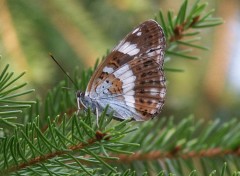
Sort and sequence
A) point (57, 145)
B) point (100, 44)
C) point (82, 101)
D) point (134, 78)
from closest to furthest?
1. point (57, 145)
2. point (82, 101)
3. point (134, 78)
4. point (100, 44)

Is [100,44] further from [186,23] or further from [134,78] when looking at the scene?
[186,23]

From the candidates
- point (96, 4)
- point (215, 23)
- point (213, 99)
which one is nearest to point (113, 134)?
point (215, 23)

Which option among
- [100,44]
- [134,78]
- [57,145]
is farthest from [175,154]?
[100,44]

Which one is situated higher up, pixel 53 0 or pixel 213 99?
pixel 53 0

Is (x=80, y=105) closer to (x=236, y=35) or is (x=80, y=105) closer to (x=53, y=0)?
(x=53, y=0)

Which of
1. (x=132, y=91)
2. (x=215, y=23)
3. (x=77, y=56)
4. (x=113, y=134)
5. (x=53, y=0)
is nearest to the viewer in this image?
(x=113, y=134)

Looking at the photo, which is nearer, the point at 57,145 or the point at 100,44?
the point at 57,145

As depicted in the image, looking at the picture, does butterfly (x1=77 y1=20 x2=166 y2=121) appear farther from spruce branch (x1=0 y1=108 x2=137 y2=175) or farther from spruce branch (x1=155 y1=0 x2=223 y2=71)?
spruce branch (x1=0 y1=108 x2=137 y2=175)
